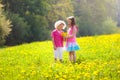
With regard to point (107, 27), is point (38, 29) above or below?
above

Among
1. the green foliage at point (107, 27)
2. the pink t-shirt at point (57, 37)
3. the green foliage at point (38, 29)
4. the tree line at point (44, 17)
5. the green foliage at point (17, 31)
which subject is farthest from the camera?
the green foliage at point (107, 27)

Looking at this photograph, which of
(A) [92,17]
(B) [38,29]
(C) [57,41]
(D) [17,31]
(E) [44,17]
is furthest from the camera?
(A) [92,17]

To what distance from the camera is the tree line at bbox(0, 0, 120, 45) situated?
2205 inches

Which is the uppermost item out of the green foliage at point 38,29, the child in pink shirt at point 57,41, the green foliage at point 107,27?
the child in pink shirt at point 57,41

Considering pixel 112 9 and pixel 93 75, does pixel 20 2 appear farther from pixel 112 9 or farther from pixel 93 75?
pixel 93 75

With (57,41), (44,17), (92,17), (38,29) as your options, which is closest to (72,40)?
(57,41)

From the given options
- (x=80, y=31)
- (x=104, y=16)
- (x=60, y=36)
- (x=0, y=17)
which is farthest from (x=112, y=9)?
(x=60, y=36)

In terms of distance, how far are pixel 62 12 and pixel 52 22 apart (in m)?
4.21

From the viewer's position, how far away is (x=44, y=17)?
65.6 m

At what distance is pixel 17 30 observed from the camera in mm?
56281

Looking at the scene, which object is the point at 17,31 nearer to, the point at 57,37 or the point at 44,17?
the point at 44,17

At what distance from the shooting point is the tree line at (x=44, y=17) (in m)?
56.0

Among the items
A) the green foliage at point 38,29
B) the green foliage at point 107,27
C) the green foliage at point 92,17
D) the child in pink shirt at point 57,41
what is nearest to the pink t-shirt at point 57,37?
the child in pink shirt at point 57,41

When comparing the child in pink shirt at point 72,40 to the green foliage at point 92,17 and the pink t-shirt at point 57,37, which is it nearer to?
the pink t-shirt at point 57,37
